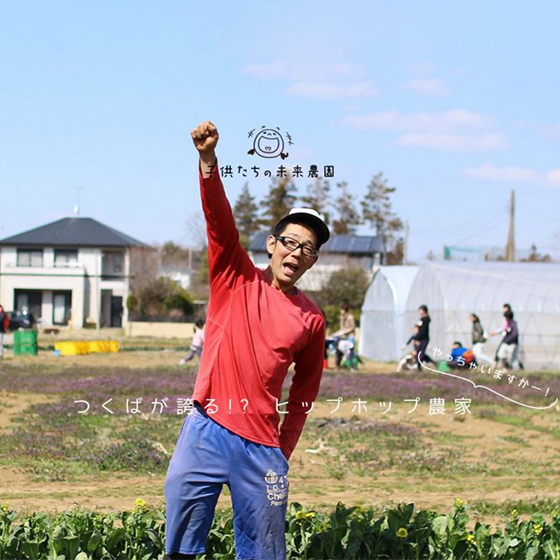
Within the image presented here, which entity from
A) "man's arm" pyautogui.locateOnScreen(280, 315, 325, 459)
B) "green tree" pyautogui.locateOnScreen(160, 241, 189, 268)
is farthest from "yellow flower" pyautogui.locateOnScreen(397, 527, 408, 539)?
"green tree" pyautogui.locateOnScreen(160, 241, 189, 268)

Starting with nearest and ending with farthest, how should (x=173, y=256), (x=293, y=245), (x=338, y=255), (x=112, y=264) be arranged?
(x=293, y=245)
(x=338, y=255)
(x=112, y=264)
(x=173, y=256)

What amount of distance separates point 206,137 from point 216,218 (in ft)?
1.07

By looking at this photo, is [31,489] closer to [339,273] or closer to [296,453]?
[296,453]

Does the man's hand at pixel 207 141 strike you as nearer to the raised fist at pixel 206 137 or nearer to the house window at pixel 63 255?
the raised fist at pixel 206 137

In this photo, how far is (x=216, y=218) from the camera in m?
3.54

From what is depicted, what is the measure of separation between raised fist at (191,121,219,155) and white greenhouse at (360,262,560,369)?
23.0 metres

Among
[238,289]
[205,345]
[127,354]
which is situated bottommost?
[127,354]

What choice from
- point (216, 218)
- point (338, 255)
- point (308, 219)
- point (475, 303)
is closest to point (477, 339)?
point (475, 303)

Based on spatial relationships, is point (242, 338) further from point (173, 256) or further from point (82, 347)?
point (173, 256)

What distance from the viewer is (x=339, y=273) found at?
48.5 m

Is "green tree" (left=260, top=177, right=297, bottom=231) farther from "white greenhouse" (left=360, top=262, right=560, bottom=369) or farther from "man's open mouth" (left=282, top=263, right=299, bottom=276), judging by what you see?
"man's open mouth" (left=282, top=263, right=299, bottom=276)

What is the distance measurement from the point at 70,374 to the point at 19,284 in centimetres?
4119

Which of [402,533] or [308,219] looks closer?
[308,219]

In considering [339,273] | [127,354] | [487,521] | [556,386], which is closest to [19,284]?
[339,273]
